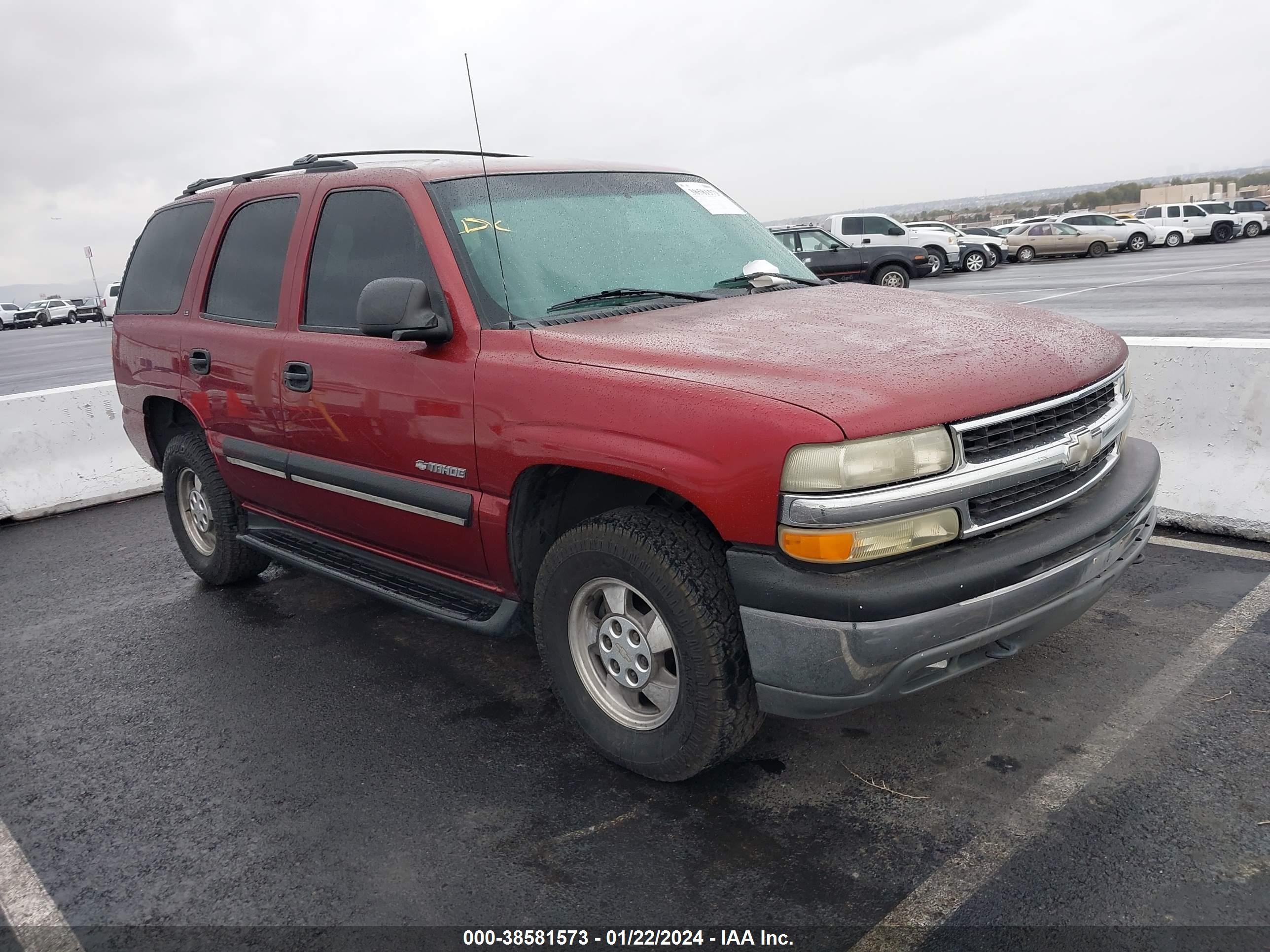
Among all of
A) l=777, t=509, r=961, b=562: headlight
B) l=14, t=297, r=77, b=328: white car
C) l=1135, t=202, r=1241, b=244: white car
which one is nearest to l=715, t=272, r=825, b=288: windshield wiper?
l=777, t=509, r=961, b=562: headlight

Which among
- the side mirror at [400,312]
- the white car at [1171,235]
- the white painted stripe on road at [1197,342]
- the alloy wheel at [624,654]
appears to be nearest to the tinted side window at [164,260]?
the side mirror at [400,312]

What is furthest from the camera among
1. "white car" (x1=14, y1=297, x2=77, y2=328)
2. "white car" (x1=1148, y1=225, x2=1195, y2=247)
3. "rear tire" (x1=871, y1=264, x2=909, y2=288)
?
"white car" (x1=14, y1=297, x2=77, y2=328)

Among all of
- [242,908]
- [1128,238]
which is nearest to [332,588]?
[242,908]

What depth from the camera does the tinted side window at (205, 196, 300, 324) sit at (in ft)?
14.0

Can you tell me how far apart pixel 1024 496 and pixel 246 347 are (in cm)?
318

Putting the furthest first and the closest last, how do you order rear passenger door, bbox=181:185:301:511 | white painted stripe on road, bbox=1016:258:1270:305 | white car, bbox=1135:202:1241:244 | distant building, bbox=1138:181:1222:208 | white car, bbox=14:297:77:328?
distant building, bbox=1138:181:1222:208 < white car, bbox=14:297:77:328 < white car, bbox=1135:202:1241:244 < white painted stripe on road, bbox=1016:258:1270:305 < rear passenger door, bbox=181:185:301:511

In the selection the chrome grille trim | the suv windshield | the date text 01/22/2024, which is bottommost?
the date text 01/22/2024

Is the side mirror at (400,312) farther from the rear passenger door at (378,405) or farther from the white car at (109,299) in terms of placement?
the white car at (109,299)

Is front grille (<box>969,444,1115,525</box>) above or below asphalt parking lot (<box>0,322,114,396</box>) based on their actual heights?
below

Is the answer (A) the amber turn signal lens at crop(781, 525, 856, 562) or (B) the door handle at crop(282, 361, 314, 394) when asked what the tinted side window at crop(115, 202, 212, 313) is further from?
(A) the amber turn signal lens at crop(781, 525, 856, 562)

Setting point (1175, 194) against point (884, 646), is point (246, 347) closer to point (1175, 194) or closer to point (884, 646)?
point (884, 646)

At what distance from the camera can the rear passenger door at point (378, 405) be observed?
342 cm

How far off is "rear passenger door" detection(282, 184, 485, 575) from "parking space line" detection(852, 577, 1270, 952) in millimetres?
1730

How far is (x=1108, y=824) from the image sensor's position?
2727 mm
